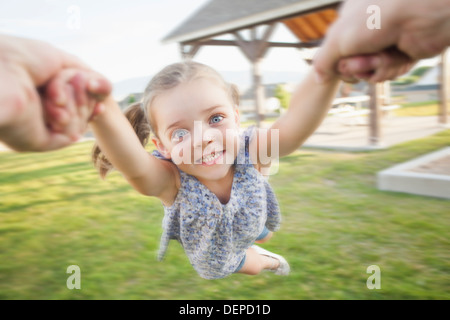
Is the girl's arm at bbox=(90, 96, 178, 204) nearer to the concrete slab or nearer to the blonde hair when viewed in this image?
the blonde hair

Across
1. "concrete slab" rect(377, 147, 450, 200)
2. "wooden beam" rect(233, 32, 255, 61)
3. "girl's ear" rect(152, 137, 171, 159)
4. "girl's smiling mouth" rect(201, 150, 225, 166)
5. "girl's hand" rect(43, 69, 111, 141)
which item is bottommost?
A: "concrete slab" rect(377, 147, 450, 200)

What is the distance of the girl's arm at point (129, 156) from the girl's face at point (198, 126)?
74 millimetres

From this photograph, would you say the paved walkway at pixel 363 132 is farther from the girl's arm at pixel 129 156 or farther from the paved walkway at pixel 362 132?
the girl's arm at pixel 129 156

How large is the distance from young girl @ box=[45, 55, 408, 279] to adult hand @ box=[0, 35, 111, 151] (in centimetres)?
21

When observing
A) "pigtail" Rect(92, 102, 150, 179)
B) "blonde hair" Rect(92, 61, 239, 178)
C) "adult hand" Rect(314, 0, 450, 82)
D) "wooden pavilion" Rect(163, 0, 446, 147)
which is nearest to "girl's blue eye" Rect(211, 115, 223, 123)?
"blonde hair" Rect(92, 61, 239, 178)

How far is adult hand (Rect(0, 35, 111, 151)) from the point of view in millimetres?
454

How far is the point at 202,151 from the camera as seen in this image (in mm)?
985

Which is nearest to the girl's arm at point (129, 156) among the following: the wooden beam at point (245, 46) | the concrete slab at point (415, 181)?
the concrete slab at point (415, 181)

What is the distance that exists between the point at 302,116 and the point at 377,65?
0.35 metres

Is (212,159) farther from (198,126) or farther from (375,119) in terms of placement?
(375,119)

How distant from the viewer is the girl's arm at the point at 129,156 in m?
0.79

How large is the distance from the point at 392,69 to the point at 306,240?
2308mm
